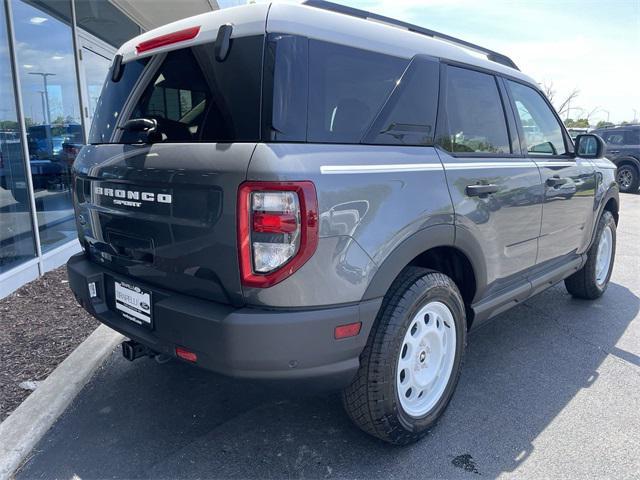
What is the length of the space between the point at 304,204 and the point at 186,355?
846mm

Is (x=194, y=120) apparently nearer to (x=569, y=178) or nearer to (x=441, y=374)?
(x=441, y=374)

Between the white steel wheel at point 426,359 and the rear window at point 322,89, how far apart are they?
0.98 metres

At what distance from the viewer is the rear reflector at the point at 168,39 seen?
2275 millimetres

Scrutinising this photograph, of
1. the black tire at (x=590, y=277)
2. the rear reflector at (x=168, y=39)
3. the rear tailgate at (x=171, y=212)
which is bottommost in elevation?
the black tire at (x=590, y=277)

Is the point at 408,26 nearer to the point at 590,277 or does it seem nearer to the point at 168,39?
the point at 168,39

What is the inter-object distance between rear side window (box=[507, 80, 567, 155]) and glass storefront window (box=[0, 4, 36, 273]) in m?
4.48

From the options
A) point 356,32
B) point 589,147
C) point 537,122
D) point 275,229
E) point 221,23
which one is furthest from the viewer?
point 589,147

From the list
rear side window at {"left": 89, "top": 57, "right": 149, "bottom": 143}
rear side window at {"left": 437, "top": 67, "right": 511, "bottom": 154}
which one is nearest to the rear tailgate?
rear side window at {"left": 89, "top": 57, "right": 149, "bottom": 143}

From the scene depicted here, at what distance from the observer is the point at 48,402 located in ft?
9.15

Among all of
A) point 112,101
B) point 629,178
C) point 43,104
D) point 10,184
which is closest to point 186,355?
point 112,101

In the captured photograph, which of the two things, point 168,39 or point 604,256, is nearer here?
point 168,39

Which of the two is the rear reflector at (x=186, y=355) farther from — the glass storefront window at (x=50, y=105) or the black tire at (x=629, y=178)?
the black tire at (x=629, y=178)

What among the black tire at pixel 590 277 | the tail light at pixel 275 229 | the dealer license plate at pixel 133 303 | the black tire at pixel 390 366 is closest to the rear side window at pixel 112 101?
the dealer license plate at pixel 133 303

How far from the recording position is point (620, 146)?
1393 cm
